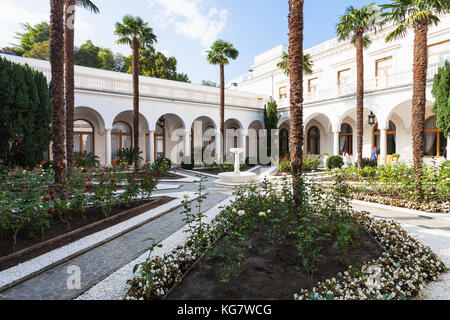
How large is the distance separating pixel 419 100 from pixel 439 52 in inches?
427

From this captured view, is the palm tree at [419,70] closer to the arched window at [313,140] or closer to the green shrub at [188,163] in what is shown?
the green shrub at [188,163]

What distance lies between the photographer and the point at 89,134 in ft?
59.2

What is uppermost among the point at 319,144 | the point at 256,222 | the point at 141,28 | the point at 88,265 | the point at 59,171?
the point at 141,28

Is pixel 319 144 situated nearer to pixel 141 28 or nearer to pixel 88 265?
pixel 141 28

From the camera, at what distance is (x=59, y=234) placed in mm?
4711

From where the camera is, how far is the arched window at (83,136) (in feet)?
58.0

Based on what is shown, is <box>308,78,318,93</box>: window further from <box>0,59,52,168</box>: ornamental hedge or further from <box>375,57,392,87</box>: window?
<box>0,59,52,168</box>: ornamental hedge

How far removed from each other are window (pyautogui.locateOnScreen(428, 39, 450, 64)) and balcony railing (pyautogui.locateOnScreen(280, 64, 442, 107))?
1.79 m

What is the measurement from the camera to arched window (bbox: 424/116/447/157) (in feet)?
51.2

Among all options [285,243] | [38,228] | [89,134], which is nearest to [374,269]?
[285,243]

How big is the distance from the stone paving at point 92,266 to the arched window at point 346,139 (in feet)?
62.6

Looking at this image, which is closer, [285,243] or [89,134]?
[285,243]

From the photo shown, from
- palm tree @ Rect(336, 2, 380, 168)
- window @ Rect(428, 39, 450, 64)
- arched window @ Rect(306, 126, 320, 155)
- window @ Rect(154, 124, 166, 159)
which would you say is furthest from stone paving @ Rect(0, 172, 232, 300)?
arched window @ Rect(306, 126, 320, 155)
